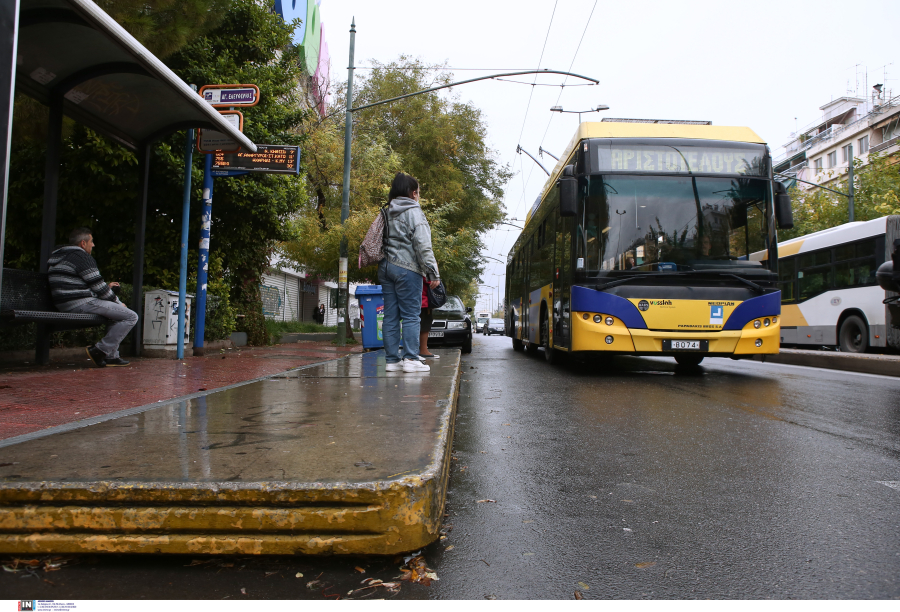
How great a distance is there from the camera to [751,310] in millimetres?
8133

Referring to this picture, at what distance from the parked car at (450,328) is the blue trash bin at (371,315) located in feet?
10.2

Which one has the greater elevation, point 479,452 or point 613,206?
point 613,206

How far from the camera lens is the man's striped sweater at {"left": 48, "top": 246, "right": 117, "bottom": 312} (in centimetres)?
658

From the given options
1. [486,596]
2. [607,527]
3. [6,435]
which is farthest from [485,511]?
[6,435]

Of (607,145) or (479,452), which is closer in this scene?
(479,452)

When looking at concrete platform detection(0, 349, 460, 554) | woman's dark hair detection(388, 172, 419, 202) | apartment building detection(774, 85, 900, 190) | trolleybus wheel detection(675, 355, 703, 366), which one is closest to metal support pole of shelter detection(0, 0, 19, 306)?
concrete platform detection(0, 349, 460, 554)

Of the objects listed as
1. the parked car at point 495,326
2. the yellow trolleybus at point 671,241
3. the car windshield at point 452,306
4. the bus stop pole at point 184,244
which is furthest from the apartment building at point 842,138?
the bus stop pole at point 184,244

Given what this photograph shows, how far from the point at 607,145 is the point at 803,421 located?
4.83m

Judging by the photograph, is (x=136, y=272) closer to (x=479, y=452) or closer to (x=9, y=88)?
(x=9, y=88)

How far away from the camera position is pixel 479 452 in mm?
3752

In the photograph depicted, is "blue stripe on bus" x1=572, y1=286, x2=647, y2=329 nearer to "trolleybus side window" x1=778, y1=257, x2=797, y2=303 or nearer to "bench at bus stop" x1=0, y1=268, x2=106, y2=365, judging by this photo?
"bench at bus stop" x1=0, y1=268, x2=106, y2=365

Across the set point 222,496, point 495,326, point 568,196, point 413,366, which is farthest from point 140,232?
point 495,326
